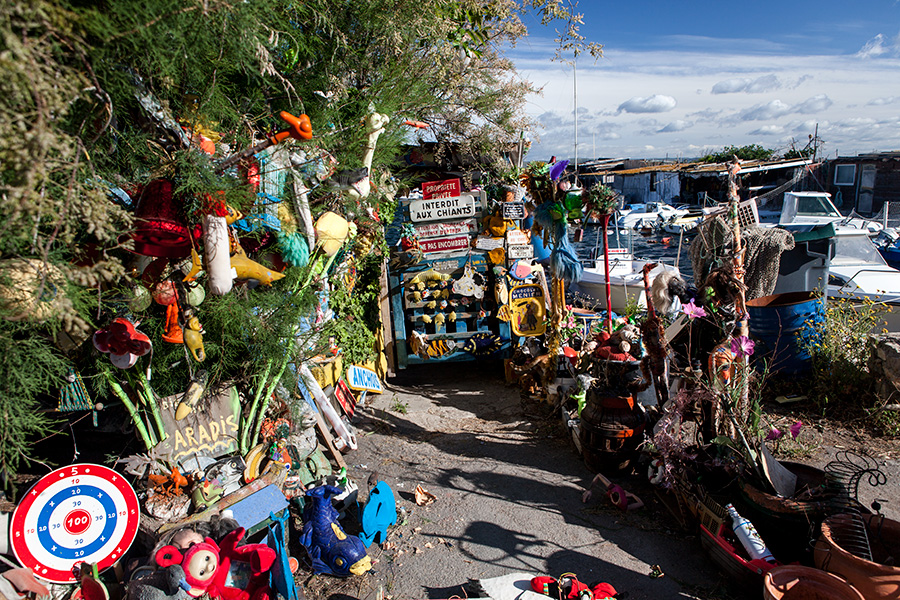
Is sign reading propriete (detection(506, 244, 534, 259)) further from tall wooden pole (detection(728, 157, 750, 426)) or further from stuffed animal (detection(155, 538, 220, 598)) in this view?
stuffed animal (detection(155, 538, 220, 598))

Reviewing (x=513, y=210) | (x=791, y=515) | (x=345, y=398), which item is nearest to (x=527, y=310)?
(x=513, y=210)

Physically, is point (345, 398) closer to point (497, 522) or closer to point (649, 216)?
point (497, 522)

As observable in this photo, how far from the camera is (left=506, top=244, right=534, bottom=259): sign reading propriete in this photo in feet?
22.5

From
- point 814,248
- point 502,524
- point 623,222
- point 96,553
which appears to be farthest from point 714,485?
point 623,222

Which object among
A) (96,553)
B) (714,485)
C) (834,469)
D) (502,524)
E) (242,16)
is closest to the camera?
(242,16)

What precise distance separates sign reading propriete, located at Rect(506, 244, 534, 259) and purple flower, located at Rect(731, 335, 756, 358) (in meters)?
3.26

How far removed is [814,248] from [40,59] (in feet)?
28.3

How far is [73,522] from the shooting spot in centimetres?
305

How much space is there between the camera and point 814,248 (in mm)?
7465

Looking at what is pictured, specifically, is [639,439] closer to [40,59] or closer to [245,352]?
[245,352]

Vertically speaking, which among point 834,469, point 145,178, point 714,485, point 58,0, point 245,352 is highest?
point 58,0

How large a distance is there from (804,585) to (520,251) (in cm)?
Result: 472

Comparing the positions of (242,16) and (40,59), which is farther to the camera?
(242,16)

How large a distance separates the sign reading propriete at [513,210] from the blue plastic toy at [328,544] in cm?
443
